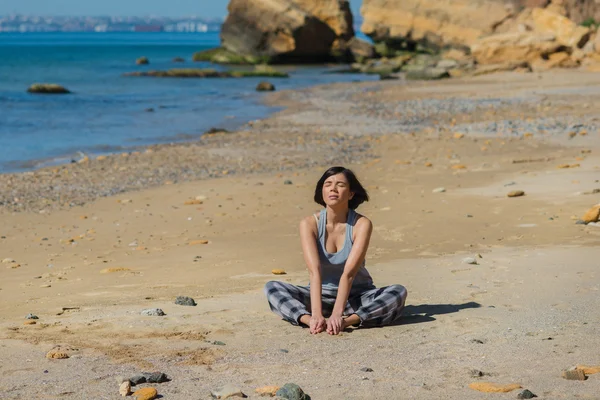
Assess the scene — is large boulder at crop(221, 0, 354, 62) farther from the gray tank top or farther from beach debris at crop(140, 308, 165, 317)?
the gray tank top

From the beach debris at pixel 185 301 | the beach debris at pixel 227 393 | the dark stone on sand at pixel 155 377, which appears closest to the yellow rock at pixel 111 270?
the beach debris at pixel 185 301

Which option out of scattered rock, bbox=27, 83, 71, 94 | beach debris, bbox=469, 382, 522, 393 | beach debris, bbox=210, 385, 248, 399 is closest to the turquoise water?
scattered rock, bbox=27, 83, 71, 94

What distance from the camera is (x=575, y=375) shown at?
4.67 metres

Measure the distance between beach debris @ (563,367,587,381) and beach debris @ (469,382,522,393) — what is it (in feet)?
0.90

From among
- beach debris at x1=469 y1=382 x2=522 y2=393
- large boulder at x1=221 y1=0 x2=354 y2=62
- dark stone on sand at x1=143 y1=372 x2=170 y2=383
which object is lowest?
large boulder at x1=221 y1=0 x2=354 y2=62

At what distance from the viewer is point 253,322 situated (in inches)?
243

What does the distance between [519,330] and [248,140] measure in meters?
14.8

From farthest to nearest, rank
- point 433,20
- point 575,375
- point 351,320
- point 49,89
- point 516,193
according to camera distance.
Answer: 1. point 433,20
2. point 49,89
3. point 516,193
4. point 351,320
5. point 575,375

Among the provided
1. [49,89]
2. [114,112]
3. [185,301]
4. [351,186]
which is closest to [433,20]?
[49,89]

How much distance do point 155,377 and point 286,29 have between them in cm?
6001

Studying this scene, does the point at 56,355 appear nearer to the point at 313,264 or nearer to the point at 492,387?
the point at 313,264

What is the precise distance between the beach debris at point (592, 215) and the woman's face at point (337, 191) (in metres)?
4.05

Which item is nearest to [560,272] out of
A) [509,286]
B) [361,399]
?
[509,286]

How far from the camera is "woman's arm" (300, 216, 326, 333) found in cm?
589
